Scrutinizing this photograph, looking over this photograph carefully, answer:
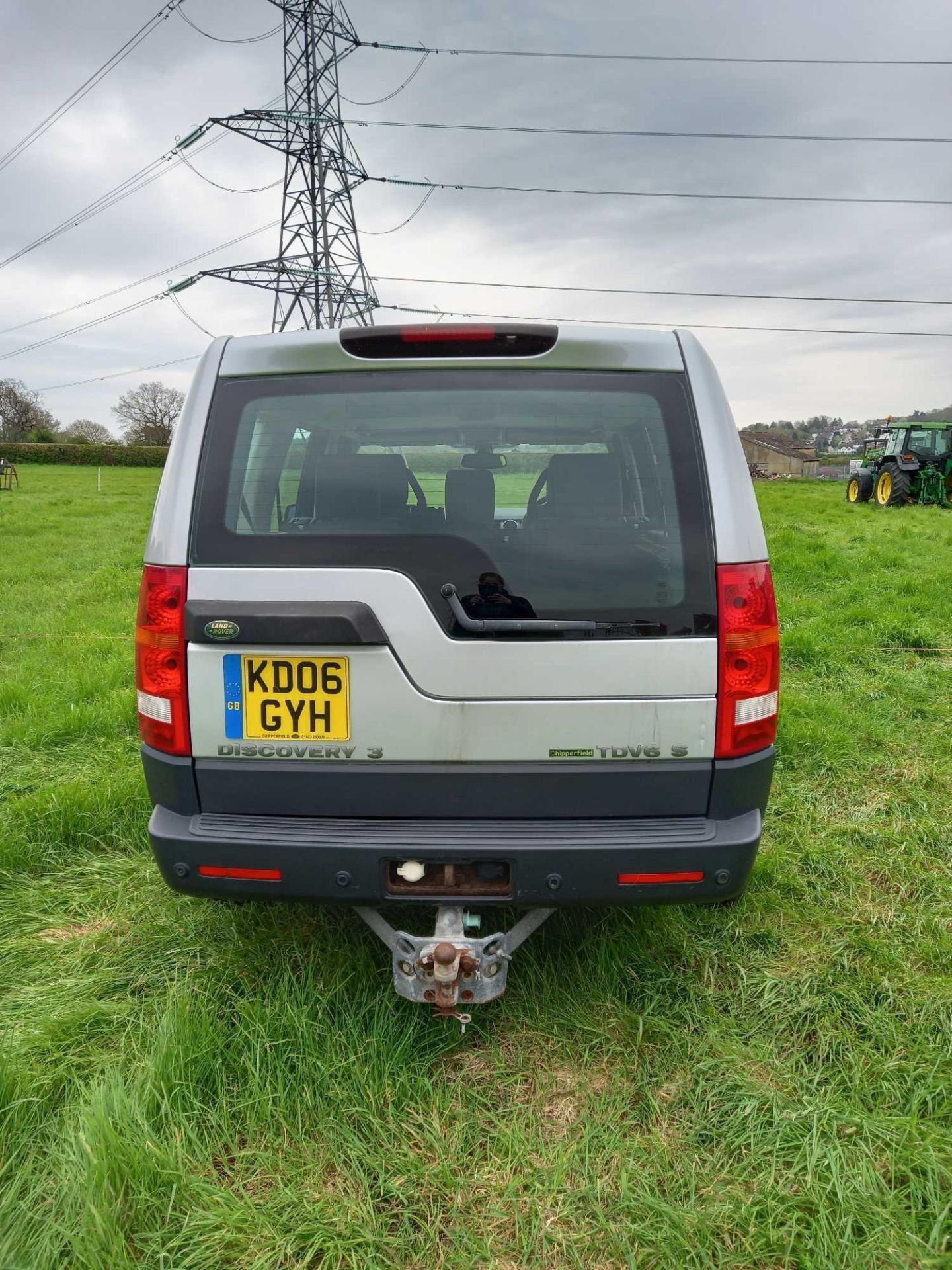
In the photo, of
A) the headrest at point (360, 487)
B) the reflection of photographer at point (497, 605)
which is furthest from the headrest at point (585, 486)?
the headrest at point (360, 487)

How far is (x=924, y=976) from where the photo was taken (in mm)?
2508

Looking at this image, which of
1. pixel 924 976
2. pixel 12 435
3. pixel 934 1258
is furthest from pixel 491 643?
pixel 12 435

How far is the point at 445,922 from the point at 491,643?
2.51ft

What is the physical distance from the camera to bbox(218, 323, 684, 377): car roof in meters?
2.07

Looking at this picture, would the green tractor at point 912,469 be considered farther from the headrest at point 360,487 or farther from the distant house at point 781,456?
the distant house at point 781,456

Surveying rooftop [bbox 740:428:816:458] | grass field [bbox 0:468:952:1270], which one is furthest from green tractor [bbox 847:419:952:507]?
rooftop [bbox 740:428:816:458]

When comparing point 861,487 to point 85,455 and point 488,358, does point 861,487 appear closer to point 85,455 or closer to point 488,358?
point 488,358

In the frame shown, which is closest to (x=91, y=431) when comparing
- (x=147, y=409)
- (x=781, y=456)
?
(x=147, y=409)

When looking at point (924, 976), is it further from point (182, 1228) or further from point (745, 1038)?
point (182, 1228)

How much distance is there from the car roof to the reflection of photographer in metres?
0.59

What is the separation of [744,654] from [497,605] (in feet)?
2.02

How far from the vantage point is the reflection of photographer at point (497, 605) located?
199 cm

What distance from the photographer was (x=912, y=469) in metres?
19.6

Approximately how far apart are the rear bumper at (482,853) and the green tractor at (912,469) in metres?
20.2
